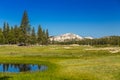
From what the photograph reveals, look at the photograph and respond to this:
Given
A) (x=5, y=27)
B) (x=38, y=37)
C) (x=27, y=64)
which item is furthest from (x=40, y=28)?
(x=27, y=64)

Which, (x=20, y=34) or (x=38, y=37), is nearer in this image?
(x=20, y=34)

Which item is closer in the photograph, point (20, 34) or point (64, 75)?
point (64, 75)

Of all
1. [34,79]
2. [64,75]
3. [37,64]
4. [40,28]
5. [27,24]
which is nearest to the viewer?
[34,79]

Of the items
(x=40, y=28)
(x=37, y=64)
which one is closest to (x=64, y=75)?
(x=37, y=64)

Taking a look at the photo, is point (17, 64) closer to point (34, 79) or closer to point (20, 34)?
point (34, 79)

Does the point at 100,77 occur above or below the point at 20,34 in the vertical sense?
below

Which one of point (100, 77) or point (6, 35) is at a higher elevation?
point (6, 35)

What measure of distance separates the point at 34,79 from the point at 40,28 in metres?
165

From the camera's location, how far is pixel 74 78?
3120 centimetres

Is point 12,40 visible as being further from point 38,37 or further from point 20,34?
point 38,37

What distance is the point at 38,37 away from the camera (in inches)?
7648

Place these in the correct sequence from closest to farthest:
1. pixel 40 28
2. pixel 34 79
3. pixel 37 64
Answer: pixel 34 79
pixel 37 64
pixel 40 28

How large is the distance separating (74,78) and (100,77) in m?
3.23

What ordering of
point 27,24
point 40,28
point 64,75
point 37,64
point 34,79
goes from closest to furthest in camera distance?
point 34,79, point 64,75, point 37,64, point 27,24, point 40,28
